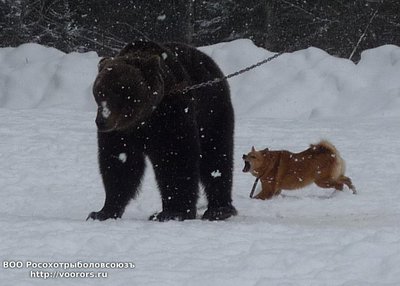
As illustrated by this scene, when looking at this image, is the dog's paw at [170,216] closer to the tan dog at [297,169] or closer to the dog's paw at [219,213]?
the dog's paw at [219,213]

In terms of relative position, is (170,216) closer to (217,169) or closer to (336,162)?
(217,169)

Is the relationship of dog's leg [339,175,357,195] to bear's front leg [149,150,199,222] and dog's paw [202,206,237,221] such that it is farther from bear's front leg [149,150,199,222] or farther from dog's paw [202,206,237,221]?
bear's front leg [149,150,199,222]

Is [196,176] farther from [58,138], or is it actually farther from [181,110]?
[58,138]

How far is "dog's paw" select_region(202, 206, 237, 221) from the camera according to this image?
21.2 ft

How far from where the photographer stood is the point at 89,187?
8.56 metres

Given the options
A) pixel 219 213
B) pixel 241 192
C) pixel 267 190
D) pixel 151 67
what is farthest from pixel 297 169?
pixel 151 67

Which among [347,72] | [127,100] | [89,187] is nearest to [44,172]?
[89,187]

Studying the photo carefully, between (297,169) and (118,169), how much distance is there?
3078 mm

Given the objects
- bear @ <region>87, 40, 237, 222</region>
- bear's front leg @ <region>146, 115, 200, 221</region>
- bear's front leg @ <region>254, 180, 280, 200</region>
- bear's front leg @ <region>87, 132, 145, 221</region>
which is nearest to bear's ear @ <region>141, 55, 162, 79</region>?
bear @ <region>87, 40, 237, 222</region>

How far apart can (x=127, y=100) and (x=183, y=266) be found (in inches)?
65.6

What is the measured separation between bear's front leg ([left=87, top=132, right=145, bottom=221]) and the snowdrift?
9.53 metres

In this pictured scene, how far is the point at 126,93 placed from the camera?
220 inches

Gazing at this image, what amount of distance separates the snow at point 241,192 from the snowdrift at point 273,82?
4cm

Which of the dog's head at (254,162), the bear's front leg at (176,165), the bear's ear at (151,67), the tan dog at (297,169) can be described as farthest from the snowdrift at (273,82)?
the bear's ear at (151,67)
